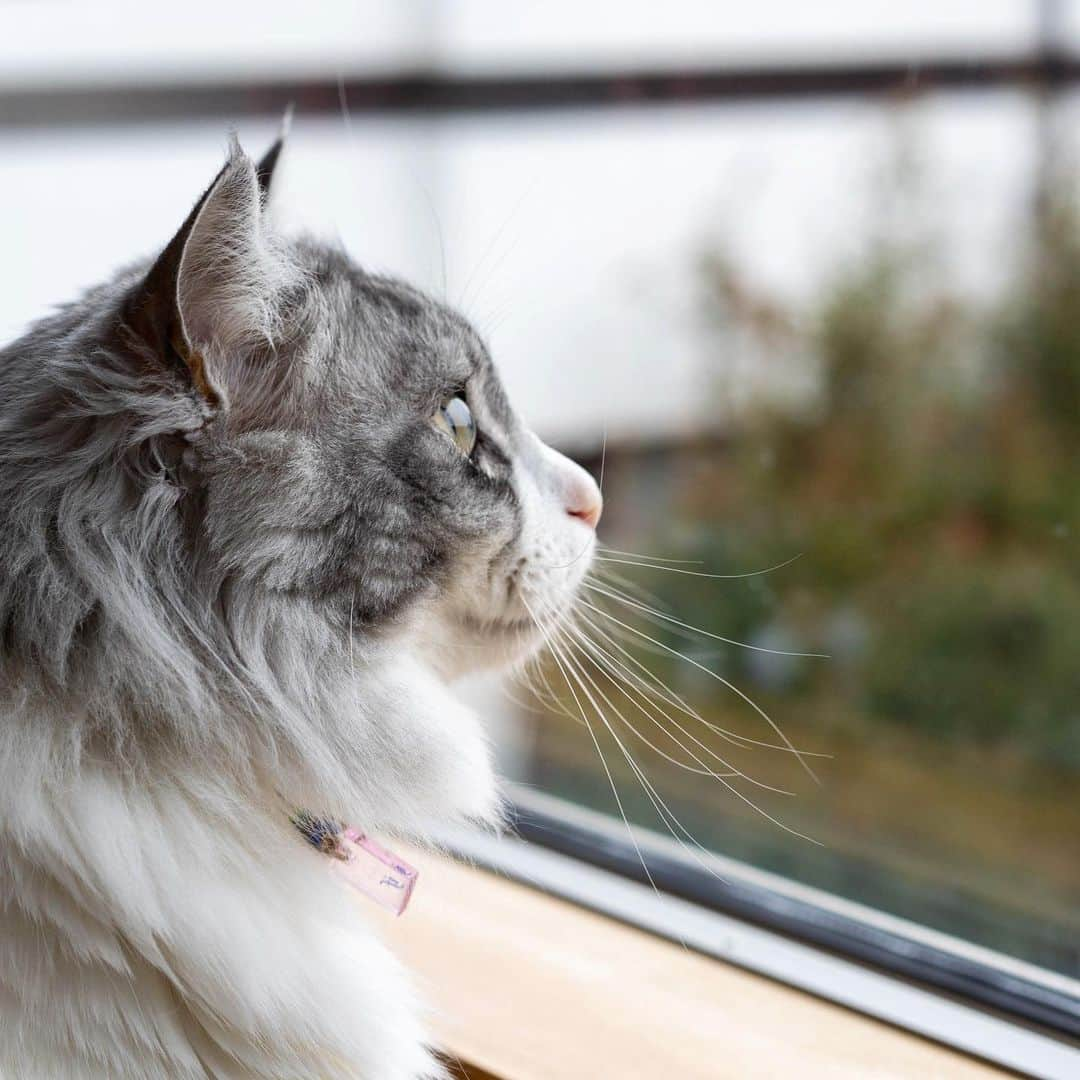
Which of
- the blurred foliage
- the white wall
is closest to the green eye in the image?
the white wall

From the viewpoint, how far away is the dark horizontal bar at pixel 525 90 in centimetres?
191

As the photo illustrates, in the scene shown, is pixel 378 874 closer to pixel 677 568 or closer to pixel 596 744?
pixel 596 744

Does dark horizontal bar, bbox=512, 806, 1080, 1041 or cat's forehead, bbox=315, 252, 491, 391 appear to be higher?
cat's forehead, bbox=315, 252, 491, 391

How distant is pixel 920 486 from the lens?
2520 mm

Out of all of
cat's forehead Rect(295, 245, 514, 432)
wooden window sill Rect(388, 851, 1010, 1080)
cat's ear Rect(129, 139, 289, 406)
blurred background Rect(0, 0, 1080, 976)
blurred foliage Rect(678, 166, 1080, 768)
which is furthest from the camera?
blurred foliage Rect(678, 166, 1080, 768)

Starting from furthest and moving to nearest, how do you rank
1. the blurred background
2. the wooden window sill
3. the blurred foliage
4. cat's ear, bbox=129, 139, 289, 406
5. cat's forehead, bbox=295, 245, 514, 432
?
the blurred foliage < the blurred background < the wooden window sill < cat's forehead, bbox=295, 245, 514, 432 < cat's ear, bbox=129, 139, 289, 406

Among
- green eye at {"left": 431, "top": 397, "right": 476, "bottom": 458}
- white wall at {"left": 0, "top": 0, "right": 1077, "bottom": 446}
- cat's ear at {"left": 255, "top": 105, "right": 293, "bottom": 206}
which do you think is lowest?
green eye at {"left": 431, "top": 397, "right": 476, "bottom": 458}

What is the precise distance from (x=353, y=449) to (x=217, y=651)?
164 mm

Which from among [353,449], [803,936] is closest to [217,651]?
[353,449]

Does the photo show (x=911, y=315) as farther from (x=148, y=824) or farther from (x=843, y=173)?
(x=148, y=824)

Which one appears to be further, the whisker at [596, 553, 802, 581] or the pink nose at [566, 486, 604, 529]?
the whisker at [596, 553, 802, 581]

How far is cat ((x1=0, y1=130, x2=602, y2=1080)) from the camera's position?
691 mm

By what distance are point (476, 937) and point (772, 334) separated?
172 centimetres

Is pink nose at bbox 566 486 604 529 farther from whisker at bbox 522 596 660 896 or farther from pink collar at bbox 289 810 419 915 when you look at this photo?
pink collar at bbox 289 810 419 915
